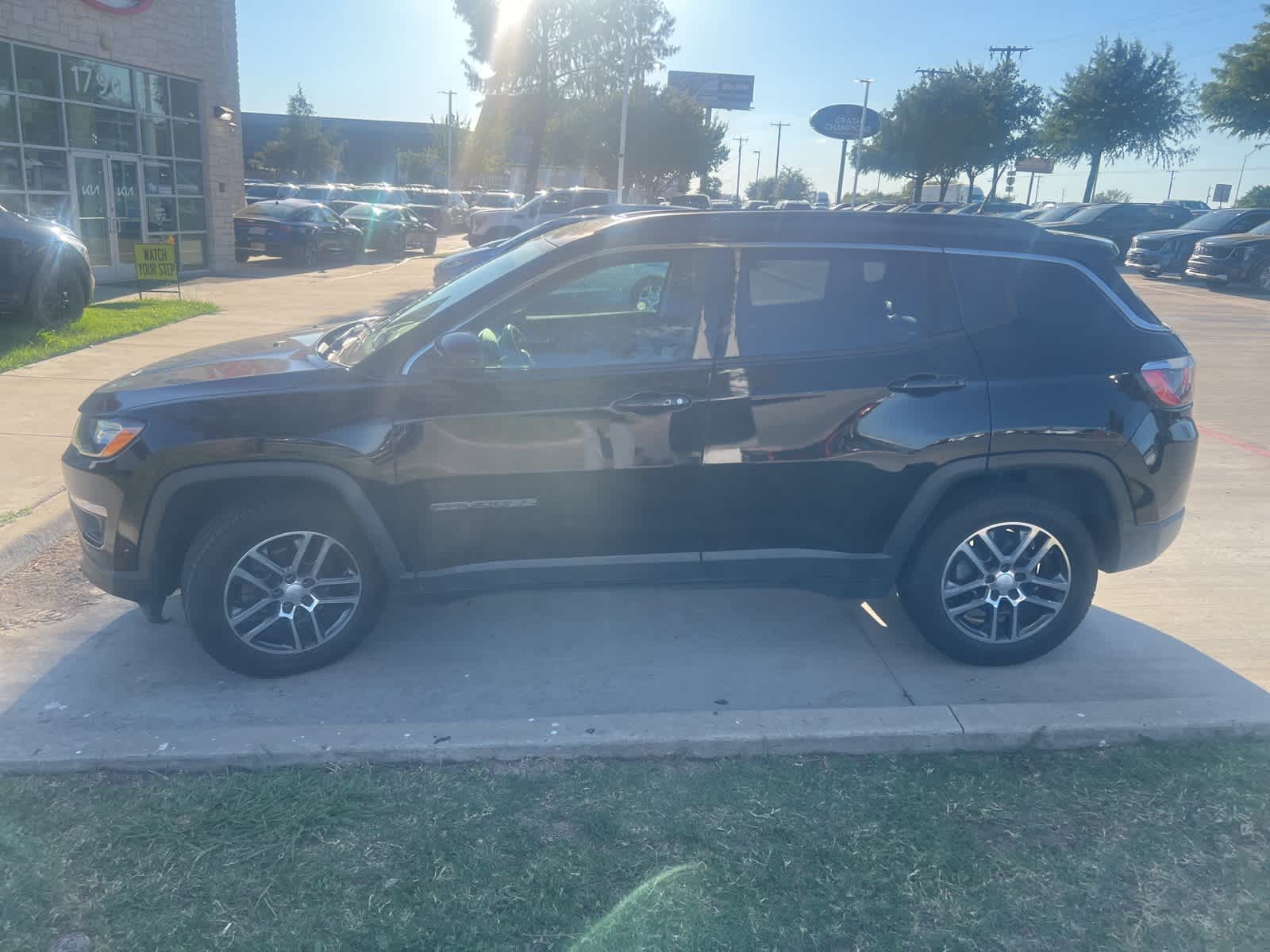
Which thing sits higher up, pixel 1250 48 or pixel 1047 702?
pixel 1250 48

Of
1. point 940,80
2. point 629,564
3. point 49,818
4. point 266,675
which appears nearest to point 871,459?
point 629,564

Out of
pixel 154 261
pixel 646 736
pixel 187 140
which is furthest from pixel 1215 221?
pixel 646 736

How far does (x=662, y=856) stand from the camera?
3.07m

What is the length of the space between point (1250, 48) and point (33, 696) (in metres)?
37.0

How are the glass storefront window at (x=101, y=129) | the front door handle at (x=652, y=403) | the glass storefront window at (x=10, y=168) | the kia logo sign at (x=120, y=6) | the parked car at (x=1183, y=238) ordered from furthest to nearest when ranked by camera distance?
the parked car at (x=1183, y=238) → the glass storefront window at (x=101, y=129) → the kia logo sign at (x=120, y=6) → the glass storefront window at (x=10, y=168) → the front door handle at (x=652, y=403)

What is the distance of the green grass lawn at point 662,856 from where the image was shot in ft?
9.06

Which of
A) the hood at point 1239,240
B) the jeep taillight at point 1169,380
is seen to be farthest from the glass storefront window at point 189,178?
the hood at point 1239,240

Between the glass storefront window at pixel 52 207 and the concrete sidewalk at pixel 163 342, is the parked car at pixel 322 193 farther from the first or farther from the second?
the glass storefront window at pixel 52 207

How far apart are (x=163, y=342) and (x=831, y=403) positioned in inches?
380

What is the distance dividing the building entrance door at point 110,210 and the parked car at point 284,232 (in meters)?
3.63

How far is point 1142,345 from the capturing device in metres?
4.20

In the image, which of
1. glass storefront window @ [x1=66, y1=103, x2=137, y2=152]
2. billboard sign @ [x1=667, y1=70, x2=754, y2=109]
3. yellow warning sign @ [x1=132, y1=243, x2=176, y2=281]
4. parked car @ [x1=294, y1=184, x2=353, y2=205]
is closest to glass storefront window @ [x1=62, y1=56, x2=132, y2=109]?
glass storefront window @ [x1=66, y1=103, x2=137, y2=152]

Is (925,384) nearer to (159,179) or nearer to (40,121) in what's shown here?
(40,121)

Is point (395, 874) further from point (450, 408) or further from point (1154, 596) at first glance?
point (1154, 596)
